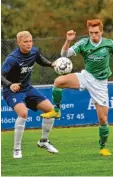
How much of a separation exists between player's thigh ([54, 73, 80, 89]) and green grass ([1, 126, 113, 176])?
1.12 m

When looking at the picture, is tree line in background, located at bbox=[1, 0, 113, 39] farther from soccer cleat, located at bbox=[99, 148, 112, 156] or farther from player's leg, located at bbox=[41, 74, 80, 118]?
player's leg, located at bbox=[41, 74, 80, 118]

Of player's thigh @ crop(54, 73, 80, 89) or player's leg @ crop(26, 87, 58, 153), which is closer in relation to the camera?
player's thigh @ crop(54, 73, 80, 89)

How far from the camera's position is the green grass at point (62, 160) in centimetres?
1004

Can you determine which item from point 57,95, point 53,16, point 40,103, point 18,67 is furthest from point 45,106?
point 53,16

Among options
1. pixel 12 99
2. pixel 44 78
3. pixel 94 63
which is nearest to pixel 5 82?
pixel 12 99

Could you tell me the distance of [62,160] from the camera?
36.8ft

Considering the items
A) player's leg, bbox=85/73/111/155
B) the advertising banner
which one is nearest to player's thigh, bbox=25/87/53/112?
player's leg, bbox=85/73/111/155

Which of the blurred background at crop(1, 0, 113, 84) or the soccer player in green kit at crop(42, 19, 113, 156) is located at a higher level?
the soccer player in green kit at crop(42, 19, 113, 156)

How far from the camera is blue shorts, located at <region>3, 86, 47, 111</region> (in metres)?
11.7

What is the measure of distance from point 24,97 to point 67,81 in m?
0.81

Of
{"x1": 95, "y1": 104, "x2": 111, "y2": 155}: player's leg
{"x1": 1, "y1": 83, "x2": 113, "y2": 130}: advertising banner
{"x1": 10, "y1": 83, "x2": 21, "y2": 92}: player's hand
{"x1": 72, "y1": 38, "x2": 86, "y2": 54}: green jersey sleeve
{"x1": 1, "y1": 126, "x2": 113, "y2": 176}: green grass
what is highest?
{"x1": 72, "y1": 38, "x2": 86, "y2": 54}: green jersey sleeve

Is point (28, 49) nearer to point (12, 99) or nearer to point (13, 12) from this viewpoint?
point (12, 99)

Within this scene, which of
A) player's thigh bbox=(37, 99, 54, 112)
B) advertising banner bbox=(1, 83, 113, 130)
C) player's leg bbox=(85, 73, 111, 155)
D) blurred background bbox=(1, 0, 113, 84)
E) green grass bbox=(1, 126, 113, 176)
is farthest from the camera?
blurred background bbox=(1, 0, 113, 84)

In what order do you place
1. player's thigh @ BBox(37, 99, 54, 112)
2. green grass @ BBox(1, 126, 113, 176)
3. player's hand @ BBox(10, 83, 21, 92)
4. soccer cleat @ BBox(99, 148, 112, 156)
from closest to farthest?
green grass @ BBox(1, 126, 113, 176), player's hand @ BBox(10, 83, 21, 92), soccer cleat @ BBox(99, 148, 112, 156), player's thigh @ BBox(37, 99, 54, 112)
